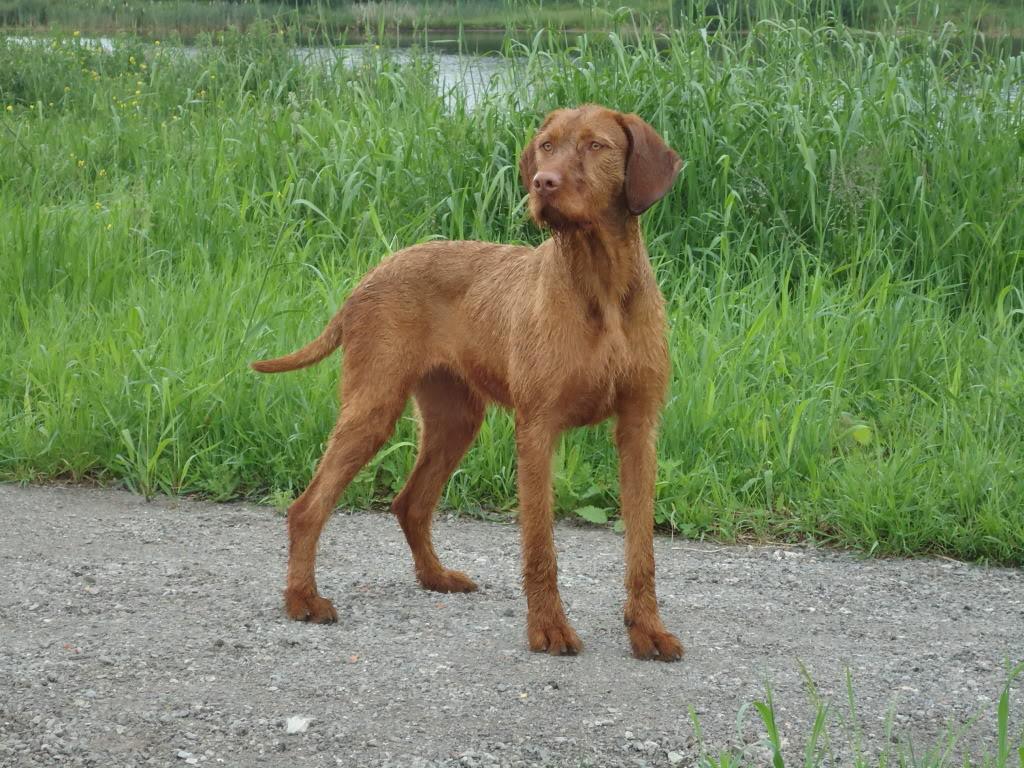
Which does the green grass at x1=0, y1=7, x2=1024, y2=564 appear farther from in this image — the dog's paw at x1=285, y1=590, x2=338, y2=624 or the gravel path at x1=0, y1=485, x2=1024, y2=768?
the dog's paw at x1=285, y1=590, x2=338, y2=624

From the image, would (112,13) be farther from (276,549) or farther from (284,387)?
(276,549)

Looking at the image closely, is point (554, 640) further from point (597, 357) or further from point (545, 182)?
point (545, 182)

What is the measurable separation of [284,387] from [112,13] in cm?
759

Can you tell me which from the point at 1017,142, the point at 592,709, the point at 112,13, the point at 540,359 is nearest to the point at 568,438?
the point at 540,359

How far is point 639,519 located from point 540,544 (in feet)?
1.01

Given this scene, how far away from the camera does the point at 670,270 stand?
22.5 ft

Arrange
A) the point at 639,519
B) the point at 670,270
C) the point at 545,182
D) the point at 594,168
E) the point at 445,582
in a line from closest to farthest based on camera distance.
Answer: the point at 545,182 → the point at 594,168 → the point at 639,519 → the point at 445,582 → the point at 670,270

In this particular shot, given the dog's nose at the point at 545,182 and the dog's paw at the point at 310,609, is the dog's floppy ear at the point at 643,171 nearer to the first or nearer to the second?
the dog's nose at the point at 545,182

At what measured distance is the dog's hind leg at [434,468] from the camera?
4727 mm

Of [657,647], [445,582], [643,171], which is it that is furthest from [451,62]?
[657,647]

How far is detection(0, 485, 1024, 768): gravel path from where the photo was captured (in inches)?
136

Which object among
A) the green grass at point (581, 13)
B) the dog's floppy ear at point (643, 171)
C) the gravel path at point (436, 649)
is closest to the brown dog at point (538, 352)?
the dog's floppy ear at point (643, 171)

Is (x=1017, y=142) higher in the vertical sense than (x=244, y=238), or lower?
higher

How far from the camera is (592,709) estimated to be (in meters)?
3.66
